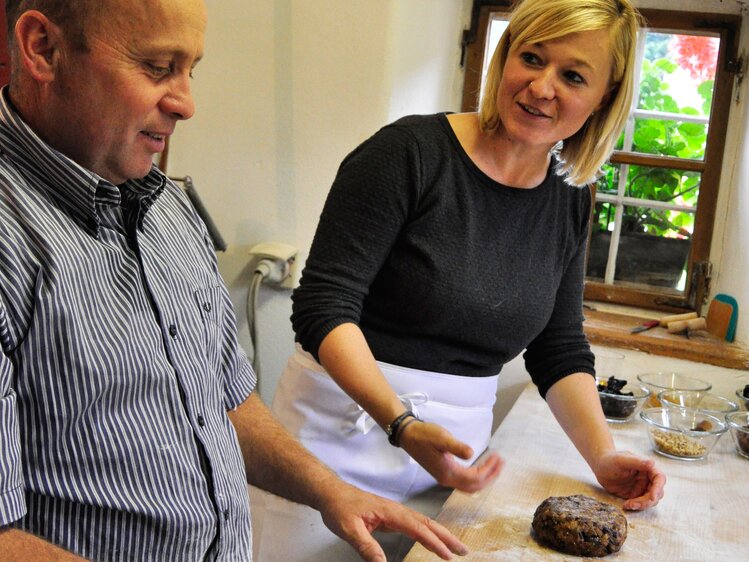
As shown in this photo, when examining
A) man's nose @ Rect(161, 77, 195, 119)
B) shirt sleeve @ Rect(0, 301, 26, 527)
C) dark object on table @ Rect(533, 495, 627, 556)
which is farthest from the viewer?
dark object on table @ Rect(533, 495, 627, 556)

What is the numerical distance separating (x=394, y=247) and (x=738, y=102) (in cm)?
148

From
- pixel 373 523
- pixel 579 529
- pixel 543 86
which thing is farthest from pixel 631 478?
pixel 543 86

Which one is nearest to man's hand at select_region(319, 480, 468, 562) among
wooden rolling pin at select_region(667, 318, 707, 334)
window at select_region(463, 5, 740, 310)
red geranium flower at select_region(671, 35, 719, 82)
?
wooden rolling pin at select_region(667, 318, 707, 334)

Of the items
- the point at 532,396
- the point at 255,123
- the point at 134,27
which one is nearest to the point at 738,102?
the point at 532,396

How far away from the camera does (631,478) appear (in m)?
1.47

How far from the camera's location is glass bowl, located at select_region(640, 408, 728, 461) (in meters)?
1.70

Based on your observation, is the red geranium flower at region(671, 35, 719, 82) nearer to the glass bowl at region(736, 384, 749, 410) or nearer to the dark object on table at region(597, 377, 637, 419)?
the glass bowl at region(736, 384, 749, 410)

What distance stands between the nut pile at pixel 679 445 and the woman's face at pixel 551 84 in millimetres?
640

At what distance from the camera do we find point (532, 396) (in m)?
2.06

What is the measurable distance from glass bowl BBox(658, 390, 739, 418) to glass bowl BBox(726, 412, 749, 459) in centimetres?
8

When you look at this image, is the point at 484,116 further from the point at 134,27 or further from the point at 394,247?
the point at 134,27

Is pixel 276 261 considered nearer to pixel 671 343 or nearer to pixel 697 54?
pixel 671 343

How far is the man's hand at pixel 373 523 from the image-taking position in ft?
3.63

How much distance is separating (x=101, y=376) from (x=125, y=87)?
0.29 m
